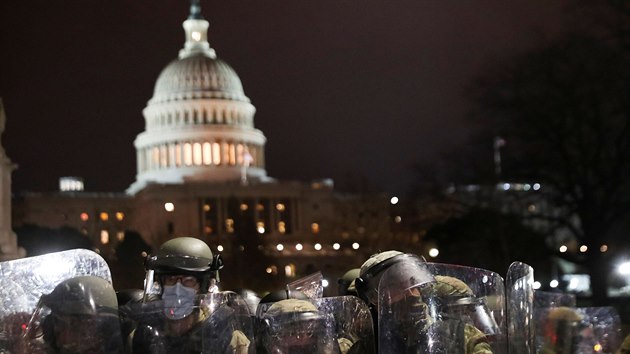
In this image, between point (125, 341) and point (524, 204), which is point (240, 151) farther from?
point (125, 341)

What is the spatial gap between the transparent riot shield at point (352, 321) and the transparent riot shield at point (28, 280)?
112cm

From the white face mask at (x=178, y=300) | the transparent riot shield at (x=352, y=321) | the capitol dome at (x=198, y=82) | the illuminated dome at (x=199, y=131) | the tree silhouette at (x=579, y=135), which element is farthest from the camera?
the capitol dome at (x=198, y=82)

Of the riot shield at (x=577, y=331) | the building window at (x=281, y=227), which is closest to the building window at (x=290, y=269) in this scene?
the building window at (x=281, y=227)

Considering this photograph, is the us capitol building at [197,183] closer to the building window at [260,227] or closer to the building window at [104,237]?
the building window at [104,237]

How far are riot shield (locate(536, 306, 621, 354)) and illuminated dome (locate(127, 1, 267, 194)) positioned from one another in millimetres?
114326

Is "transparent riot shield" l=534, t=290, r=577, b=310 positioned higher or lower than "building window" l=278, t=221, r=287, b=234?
lower

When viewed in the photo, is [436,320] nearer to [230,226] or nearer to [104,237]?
[230,226]

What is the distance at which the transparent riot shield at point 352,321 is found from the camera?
20.2ft

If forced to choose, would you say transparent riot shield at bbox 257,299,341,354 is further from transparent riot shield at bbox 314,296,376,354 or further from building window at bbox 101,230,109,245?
building window at bbox 101,230,109,245

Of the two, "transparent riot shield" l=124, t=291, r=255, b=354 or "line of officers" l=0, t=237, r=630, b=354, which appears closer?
"line of officers" l=0, t=237, r=630, b=354

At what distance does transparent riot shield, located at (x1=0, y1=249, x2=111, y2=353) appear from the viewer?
19.2 feet

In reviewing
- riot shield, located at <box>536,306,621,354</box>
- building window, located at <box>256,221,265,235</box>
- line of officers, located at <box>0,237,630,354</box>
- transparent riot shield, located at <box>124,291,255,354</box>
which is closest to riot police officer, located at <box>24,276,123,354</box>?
line of officers, located at <box>0,237,630,354</box>

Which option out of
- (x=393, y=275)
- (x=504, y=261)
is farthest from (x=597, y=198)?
(x=393, y=275)

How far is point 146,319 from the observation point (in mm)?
5809
